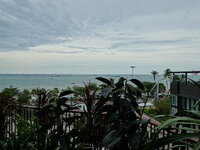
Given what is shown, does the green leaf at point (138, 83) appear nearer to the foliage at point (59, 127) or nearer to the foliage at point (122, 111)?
the foliage at point (122, 111)

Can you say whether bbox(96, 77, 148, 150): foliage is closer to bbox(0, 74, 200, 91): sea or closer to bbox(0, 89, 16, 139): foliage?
bbox(0, 74, 200, 91): sea

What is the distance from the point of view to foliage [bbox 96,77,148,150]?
1579 millimetres

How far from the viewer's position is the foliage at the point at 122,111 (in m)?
1.58

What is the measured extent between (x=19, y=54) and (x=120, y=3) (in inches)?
372

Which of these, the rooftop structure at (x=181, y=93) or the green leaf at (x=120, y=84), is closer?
the rooftop structure at (x=181, y=93)

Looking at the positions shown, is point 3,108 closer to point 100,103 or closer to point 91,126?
point 91,126

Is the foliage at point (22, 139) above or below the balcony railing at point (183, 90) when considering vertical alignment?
below

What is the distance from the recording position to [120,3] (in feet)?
14.8

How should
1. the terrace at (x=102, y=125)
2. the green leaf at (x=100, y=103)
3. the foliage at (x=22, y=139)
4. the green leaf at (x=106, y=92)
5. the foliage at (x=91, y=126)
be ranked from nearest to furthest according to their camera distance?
the terrace at (x=102, y=125), the green leaf at (x=106, y=92), the green leaf at (x=100, y=103), the foliage at (x=91, y=126), the foliage at (x=22, y=139)

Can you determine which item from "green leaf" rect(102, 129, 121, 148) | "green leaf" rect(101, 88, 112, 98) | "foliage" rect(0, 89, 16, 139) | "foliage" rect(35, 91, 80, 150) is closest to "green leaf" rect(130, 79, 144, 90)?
"green leaf" rect(101, 88, 112, 98)

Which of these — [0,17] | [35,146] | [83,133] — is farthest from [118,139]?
[0,17]

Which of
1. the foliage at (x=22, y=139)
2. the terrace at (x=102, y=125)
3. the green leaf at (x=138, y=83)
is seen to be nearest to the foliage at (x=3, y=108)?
the terrace at (x=102, y=125)

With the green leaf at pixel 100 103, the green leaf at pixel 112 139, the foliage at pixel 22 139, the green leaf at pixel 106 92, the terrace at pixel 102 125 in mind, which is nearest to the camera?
the terrace at pixel 102 125

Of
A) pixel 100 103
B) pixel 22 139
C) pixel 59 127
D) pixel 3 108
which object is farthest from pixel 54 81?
pixel 100 103
